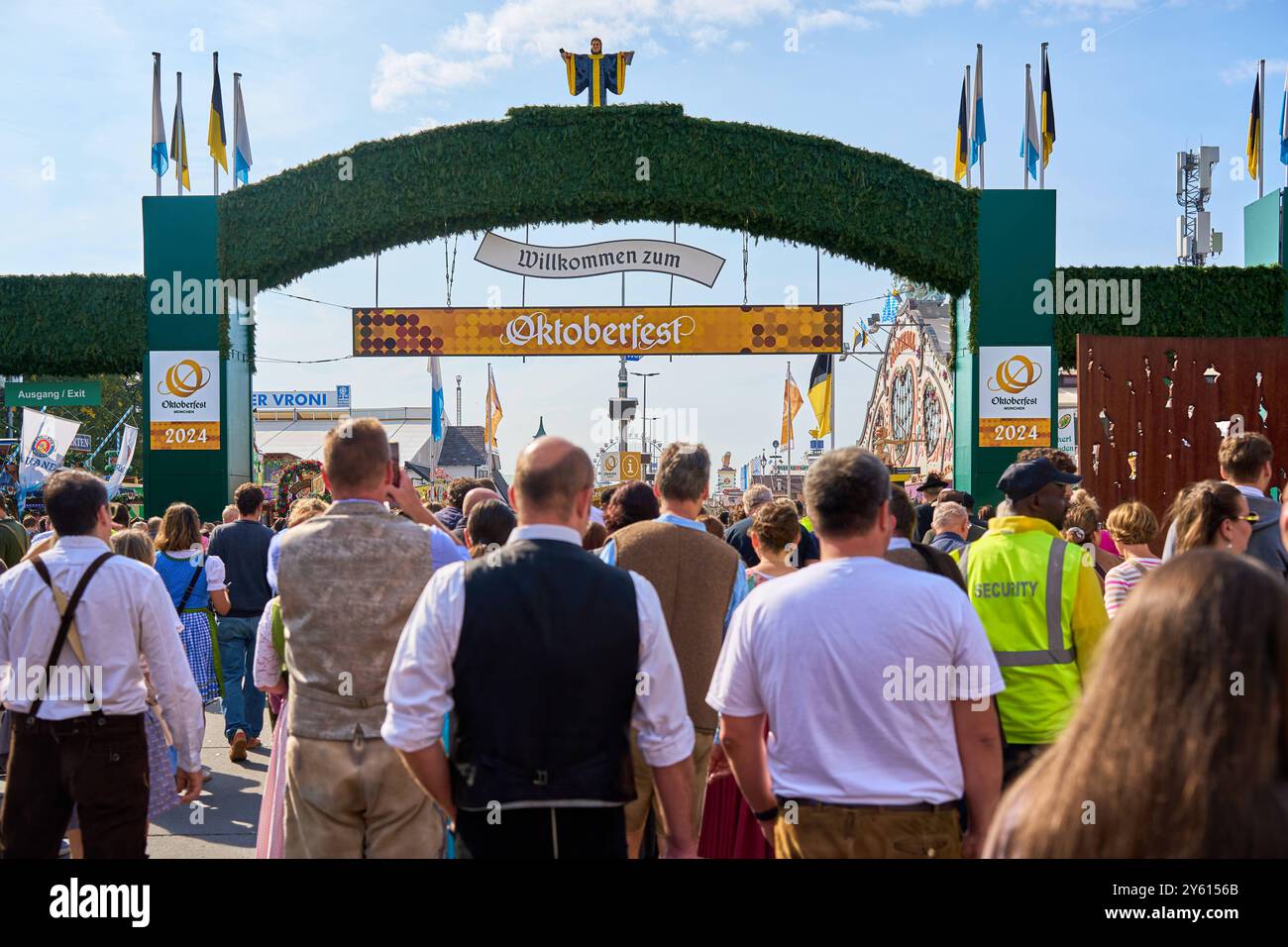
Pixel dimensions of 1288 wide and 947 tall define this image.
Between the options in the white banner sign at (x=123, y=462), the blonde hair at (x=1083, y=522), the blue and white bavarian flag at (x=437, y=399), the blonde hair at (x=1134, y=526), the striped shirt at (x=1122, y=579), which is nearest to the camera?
the striped shirt at (x=1122, y=579)

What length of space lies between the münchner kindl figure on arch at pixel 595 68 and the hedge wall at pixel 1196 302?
22.6 feet

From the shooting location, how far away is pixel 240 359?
17.3 metres

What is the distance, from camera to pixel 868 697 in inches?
123

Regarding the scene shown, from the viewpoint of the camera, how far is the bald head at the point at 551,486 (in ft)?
10.6

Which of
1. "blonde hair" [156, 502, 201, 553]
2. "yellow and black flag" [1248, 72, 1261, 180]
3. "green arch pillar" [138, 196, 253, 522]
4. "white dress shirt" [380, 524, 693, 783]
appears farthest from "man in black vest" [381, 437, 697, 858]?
"yellow and black flag" [1248, 72, 1261, 180]

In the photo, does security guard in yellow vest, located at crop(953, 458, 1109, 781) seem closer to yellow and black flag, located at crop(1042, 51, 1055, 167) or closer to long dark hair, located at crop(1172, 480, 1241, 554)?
long dark hair, located at crop(1172, 480, 1241, 554)

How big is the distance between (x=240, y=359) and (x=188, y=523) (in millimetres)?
9669

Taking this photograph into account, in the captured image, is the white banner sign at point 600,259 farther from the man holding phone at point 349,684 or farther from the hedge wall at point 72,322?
the man holding phone at point 349,684

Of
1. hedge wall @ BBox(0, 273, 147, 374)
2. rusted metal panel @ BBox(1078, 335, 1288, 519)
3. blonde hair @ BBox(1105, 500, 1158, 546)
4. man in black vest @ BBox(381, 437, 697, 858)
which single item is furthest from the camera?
hedge wall @ BBox(0, 273, 147, 374)

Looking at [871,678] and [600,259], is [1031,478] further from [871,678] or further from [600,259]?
[600,259]

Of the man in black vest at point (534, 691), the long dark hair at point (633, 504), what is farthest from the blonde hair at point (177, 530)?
the man in black vest at point (534, 691)

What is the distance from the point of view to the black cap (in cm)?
476

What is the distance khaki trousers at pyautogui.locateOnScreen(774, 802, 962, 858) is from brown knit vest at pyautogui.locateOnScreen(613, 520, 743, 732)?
5.18 feet
